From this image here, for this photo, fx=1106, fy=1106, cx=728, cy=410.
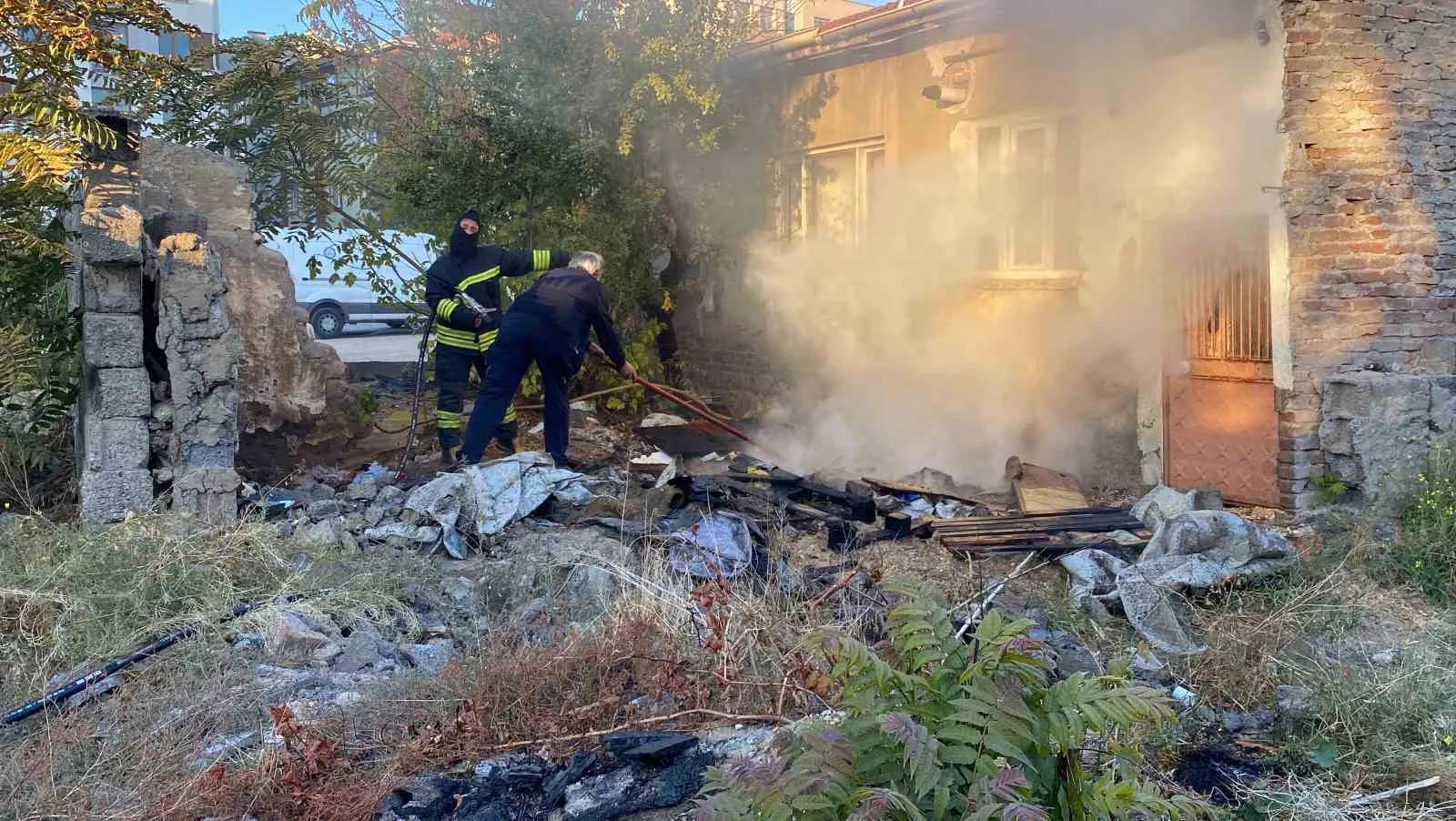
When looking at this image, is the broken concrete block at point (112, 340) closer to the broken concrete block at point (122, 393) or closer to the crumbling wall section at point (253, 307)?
the broken concrete block at point (122, 393)

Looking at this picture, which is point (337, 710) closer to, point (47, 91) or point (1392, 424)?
point (47, 91)

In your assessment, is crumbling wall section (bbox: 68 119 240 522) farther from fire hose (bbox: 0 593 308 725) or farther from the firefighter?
the firefighter

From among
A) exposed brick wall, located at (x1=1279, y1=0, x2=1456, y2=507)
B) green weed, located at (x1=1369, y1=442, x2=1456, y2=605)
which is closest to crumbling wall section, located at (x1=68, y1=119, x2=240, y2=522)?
green weed, located at (x1=1369, y1=442, x2=1456, y2=605)

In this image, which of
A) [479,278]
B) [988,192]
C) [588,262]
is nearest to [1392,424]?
[988,192]

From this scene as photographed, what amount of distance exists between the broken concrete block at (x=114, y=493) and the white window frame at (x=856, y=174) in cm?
666

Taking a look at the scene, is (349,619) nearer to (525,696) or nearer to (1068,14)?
(525,696)

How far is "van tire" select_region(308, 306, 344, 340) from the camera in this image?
20281 millimetres

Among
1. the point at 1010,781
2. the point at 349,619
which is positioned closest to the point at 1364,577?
the point at 1010,781

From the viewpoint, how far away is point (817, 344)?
1103 cm

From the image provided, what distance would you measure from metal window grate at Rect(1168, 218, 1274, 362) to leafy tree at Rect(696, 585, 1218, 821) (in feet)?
18.2

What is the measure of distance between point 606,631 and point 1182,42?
19.1 ft

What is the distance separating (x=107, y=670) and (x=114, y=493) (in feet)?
8.05

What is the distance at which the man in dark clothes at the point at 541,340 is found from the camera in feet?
26.6

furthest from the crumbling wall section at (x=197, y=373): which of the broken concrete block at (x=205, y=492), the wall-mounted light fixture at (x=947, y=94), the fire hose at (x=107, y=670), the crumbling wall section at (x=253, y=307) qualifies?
the wall-mounted light fixture at (x=947, y=94)
